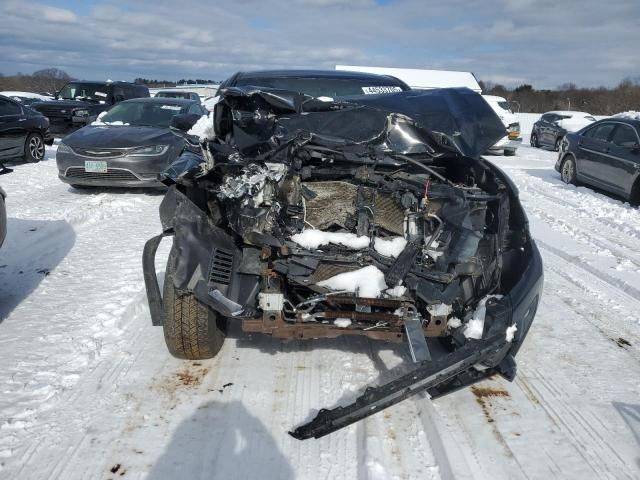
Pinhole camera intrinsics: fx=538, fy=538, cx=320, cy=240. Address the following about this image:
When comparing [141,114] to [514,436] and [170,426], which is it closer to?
[170,426]

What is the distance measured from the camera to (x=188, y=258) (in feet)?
9.97

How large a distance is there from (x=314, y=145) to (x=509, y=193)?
4.29ft

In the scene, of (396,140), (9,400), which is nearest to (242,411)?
(9,400)

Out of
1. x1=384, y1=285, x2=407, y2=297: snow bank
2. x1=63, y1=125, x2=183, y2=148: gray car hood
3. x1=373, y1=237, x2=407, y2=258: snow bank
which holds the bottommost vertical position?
x1=384, y1=285, x2=407, y2=297: snow bank

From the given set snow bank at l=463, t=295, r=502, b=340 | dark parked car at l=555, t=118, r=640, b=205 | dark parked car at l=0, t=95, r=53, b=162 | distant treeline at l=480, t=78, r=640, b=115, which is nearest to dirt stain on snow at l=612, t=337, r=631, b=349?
snow bank at l=463, t=295, r=502, b=340

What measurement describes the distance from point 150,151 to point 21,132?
187 inches

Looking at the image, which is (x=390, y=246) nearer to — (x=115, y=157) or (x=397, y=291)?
(x=397, y=291)

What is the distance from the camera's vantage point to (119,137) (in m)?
8.32

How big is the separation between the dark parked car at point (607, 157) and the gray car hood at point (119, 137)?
765cm

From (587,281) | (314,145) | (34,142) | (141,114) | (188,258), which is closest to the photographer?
(188,258)

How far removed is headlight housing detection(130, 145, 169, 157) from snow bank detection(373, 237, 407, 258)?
19.0 ft

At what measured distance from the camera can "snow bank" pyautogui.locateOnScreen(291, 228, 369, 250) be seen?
3.14 metres

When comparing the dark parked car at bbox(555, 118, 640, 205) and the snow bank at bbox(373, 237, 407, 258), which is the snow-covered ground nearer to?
the snow bank at bbox(373, 237, 407, 258)

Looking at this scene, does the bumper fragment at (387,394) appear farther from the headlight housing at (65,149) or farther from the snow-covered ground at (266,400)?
the headlight housing at (65,149)
